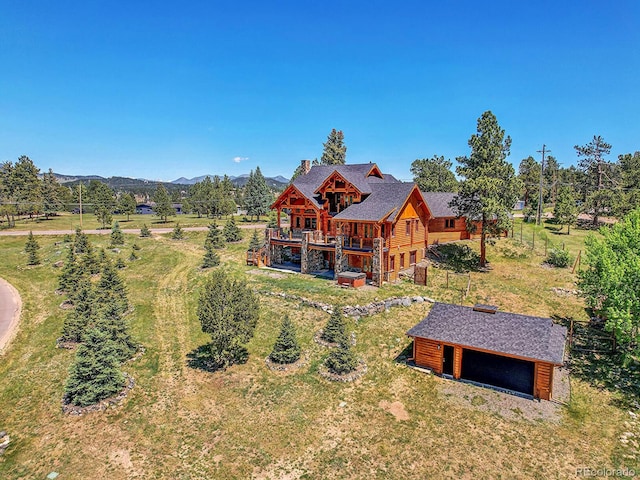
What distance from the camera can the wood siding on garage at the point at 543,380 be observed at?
18.4 m

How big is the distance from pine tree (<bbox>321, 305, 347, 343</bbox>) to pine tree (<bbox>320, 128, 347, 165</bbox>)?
5165 centimetres

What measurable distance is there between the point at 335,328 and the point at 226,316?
7.07 meters

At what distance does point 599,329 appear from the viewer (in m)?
26.1

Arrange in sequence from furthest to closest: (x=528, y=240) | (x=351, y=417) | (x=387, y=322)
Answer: (x=528, y=240), (x=387, y=322), (x=351, y=417)

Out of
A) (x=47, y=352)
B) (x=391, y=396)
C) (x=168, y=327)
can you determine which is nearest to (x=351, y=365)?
(x=391, y=396)

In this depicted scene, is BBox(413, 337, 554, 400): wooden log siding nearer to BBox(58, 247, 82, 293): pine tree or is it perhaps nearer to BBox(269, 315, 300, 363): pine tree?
BBox(269, 315, 300, 363): pine tree

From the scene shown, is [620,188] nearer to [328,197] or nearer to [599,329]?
[599,329]

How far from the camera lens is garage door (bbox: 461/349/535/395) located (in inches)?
803

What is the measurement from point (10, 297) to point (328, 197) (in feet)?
103

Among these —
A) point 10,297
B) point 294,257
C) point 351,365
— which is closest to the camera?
point 351,365

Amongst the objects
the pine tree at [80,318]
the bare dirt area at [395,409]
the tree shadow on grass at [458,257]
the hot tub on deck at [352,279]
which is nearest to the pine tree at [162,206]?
the pine tree at [80,318]

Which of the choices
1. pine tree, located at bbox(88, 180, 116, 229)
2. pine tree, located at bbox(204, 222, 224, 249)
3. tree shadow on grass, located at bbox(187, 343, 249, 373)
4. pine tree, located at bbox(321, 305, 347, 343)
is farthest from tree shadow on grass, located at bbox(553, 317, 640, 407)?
pine tree, located at bbox(88, 180, 116, 229)

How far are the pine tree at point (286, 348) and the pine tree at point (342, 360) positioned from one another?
2.08m

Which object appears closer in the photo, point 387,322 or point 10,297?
point 387,322
